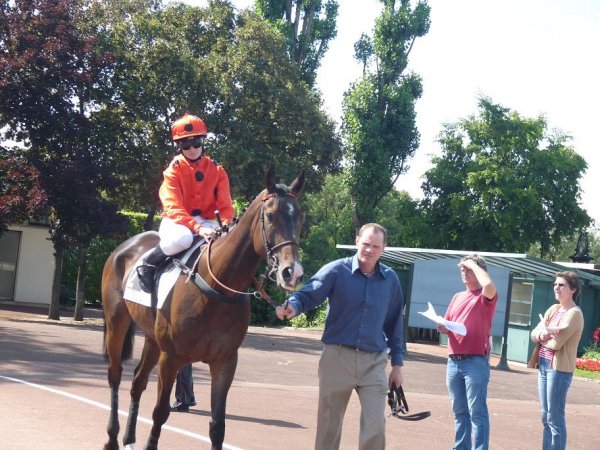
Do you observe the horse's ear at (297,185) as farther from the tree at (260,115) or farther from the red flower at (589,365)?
the red flower at (589,365)

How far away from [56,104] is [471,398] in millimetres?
18438

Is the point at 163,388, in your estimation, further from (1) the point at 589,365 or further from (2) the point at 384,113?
(2) the point at 384,113

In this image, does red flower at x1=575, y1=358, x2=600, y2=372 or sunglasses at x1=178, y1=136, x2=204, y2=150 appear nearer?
sunglasses at x1=178, y1=136, x2=204, y2=150

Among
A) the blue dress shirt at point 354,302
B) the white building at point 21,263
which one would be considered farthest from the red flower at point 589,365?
the blue dress shirt at point 354,302

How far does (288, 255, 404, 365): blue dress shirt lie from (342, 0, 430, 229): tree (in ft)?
122

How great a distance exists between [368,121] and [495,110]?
907 centimetres

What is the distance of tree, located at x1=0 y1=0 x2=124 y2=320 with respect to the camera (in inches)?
896

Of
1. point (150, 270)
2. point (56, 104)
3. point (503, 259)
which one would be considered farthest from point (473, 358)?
point (56, 104)

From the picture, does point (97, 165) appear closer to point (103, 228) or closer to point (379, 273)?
point (103, 228)

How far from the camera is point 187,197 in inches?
299

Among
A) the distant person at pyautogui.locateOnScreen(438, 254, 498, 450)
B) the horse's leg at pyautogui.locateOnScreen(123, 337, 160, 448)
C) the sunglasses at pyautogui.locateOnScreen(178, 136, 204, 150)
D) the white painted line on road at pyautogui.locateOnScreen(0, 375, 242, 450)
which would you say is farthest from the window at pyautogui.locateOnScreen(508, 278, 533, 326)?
the sunglasses at pyautogui.locateOnScreen(178, 136, 204, 150)

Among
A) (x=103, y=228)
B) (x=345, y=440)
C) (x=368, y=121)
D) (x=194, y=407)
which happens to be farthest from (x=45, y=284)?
(x=345, y=440)

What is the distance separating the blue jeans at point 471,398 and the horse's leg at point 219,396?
2396 mm

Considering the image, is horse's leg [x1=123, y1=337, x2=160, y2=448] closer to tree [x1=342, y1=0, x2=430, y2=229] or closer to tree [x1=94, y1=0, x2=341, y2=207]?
tree [x1=94, y1=0, x2=341, y2=207]
